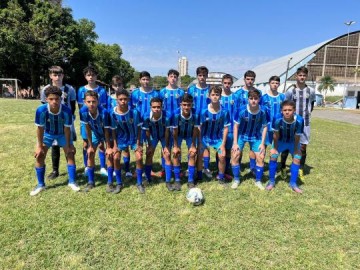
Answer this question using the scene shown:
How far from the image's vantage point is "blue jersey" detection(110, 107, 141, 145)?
16.1 feet

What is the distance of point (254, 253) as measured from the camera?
131 inches

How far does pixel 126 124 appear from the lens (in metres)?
4.98

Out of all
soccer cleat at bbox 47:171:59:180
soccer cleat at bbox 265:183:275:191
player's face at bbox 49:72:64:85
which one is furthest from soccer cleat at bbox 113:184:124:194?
soccer cleat at bbox 265:183:275:191

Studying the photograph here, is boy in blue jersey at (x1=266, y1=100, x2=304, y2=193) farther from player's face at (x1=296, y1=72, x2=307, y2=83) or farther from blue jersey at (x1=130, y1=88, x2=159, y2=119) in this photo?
blue jersey at (x1=130, y1=88, x2=159, y2=119)

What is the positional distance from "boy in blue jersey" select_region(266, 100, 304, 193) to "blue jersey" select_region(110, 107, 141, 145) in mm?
2429

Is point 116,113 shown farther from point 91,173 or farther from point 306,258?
point 306,258

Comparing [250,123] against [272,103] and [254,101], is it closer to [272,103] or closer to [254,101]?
[254,101]

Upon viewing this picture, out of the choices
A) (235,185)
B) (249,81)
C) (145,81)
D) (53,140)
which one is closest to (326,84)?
(249,81)

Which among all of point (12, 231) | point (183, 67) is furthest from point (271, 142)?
point (183, 67)

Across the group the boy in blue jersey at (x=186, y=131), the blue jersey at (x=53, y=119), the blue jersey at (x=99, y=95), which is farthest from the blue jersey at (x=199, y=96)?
the blue jersey at (x=53, y=119)

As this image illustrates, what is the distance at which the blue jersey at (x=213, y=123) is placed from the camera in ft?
17.2

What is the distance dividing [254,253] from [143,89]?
3.56m

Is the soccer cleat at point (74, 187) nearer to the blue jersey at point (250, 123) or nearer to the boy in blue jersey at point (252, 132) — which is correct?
the boy in blue jersey at point (252, 132)

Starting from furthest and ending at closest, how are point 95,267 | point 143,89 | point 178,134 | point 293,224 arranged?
point 143,89, point 178,134, point 293,224, point 95,267
